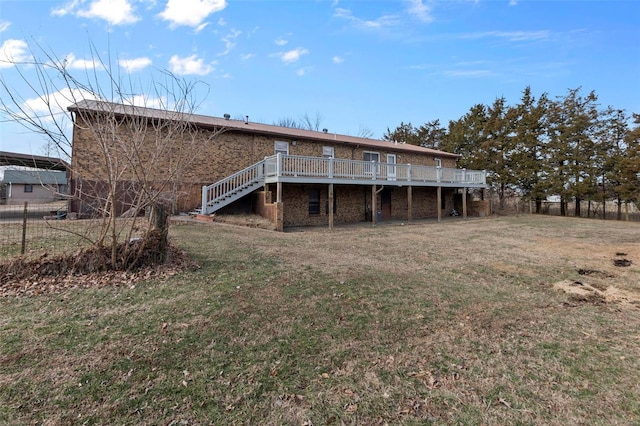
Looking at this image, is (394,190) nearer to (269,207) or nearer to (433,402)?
(269,207)

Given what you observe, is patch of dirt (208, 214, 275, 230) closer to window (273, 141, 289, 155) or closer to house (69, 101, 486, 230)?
house (69, 101, 486, 230)

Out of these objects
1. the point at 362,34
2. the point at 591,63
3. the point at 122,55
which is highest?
the point at 362,34

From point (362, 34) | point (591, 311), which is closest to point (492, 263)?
point (591, 311)

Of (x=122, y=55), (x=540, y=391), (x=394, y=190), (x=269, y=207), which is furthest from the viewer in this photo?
(x=394, y=190)

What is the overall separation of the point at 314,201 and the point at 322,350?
13358 mm

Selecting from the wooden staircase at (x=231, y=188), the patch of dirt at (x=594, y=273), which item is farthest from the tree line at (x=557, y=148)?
the wooden staircase at (x=231, y=188)

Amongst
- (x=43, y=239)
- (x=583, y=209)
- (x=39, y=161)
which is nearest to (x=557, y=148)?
(x=583, y=209)

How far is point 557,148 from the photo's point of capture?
24.1 meters

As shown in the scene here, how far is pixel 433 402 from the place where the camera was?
2.49 metres

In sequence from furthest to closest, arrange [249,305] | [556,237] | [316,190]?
1. [316,190]
2. [556,237]
3. [249,305]

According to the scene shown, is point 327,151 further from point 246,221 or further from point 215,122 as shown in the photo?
point 246,221

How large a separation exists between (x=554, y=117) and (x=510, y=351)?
28.8m

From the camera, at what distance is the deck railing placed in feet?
44.2

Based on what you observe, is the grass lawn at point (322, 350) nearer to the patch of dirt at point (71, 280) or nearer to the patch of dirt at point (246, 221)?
the patch of dirt at point (71, 280)
